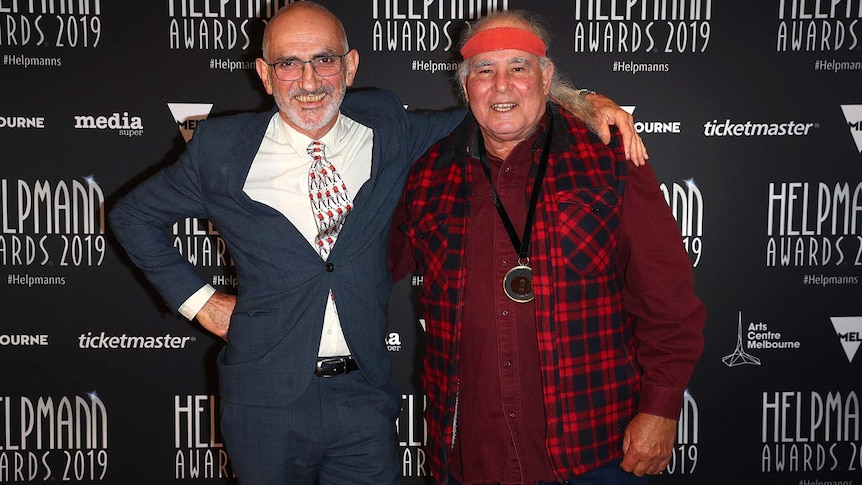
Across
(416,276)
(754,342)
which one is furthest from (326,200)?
(754,342)

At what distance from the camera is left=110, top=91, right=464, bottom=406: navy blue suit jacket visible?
6.44 feet

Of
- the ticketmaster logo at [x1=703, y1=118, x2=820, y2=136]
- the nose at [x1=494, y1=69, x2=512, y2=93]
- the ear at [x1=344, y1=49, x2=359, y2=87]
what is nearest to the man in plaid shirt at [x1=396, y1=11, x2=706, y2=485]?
the nose at [x1=494, y1=69, x2=512, y2=93]

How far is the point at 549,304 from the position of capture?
5.82 feet

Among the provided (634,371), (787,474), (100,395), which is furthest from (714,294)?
(100,395)

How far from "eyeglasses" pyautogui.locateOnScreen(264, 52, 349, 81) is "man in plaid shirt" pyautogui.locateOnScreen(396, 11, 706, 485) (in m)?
0.42

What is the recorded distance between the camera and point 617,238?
6.10 feet

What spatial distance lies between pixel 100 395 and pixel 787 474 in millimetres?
3200

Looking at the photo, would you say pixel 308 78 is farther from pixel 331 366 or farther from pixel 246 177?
pixel 331 366

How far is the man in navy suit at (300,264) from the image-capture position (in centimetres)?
197

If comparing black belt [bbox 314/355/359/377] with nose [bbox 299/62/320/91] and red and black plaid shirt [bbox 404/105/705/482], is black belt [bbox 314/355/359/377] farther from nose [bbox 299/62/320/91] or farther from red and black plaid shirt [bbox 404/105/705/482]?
nose [bbox 299/62/320/91]

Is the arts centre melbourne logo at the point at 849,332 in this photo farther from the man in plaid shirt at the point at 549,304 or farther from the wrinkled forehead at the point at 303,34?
the wrinkled forehead at the point at 303,34

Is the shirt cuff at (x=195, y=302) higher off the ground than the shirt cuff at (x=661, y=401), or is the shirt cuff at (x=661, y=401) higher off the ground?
the shirt cuff at (x=195, y=302)

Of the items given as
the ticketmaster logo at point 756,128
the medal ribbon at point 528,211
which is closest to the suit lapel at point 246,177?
the medal ribbon at point 528,211

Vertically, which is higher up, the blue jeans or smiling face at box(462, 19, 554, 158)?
smiling face at box(462, 19, 554, 158)
